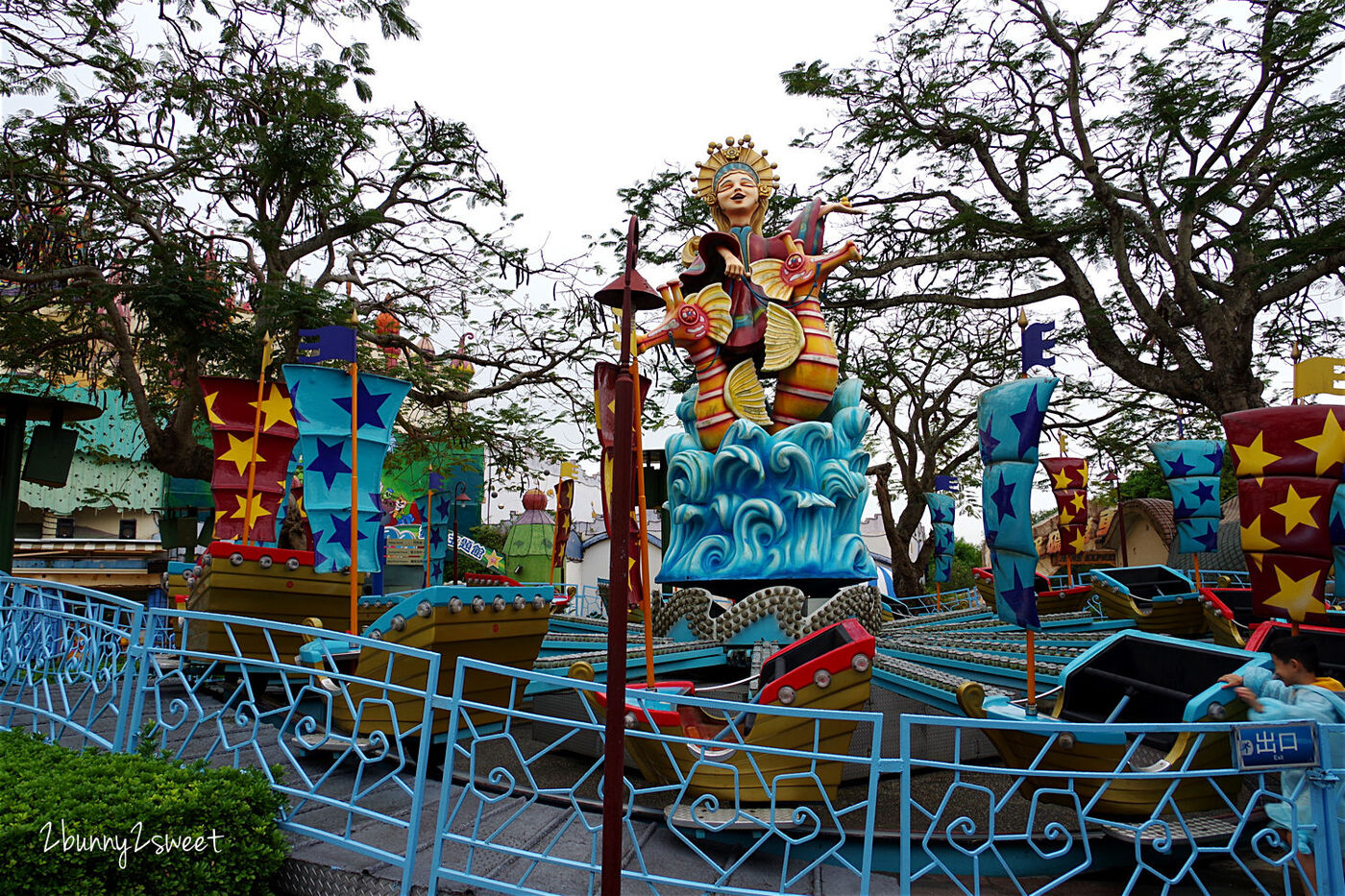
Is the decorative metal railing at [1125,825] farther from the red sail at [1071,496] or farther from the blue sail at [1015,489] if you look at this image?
the red sail at [1071,496]

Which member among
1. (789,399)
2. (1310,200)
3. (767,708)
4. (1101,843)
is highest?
(1310,200)

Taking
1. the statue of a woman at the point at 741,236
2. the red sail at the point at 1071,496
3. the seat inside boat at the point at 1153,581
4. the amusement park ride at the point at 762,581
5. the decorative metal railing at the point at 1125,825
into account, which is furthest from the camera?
the red sail at the point at 1071,496

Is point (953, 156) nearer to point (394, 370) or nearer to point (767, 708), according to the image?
point (394, 370)

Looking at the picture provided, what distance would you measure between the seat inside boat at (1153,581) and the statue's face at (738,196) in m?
6.60

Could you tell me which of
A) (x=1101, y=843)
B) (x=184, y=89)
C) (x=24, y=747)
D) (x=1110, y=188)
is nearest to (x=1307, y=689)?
(x=1101, y=843)

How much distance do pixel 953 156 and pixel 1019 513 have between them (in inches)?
305

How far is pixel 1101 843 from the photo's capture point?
4828mm

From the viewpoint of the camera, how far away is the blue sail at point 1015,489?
6180mm

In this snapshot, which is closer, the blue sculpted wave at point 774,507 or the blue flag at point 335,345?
the blue flag at point 335,345

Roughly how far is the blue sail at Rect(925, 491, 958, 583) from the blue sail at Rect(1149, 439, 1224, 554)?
5.79 meters

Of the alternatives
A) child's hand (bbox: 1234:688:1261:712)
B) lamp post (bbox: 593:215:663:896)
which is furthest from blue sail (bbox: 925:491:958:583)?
lamp post (bbox: 593:215:663:896)

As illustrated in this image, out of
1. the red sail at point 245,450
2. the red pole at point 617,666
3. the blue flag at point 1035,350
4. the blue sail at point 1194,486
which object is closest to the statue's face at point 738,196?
the blue flag at point 1035,350

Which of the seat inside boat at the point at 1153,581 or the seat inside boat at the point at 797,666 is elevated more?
the seat inside boat at the point at 1153,581

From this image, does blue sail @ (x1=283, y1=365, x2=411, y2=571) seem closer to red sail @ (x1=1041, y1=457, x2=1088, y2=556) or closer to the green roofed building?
red sail @ (x1=1041, y1=457, x2=1088, y2=556)
